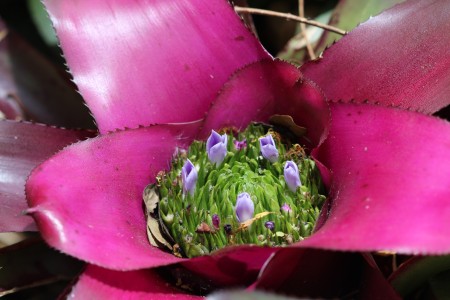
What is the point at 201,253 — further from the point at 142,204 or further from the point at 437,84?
the point at 437,84

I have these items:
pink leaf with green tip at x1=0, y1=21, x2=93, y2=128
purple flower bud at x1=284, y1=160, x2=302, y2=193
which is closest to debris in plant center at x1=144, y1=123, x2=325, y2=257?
purple flower bud at x1=284, y1=160, x2=302, y2=193

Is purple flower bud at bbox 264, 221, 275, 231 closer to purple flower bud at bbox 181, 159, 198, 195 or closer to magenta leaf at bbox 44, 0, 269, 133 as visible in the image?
purple flower bud at bbox 181, 159, 198, 195

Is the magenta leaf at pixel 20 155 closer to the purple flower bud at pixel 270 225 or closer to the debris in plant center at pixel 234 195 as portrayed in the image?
the debris in plant center at pixel 234 195

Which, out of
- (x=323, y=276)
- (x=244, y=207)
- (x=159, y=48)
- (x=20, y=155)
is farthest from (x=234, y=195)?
(x=20, y=155)

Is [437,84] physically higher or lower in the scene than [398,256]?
higher

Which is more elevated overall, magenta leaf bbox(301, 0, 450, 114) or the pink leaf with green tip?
magenta leaf bbox(301, 0, 450, 114)

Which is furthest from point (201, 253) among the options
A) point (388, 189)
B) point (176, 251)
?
→ point (388, 189)

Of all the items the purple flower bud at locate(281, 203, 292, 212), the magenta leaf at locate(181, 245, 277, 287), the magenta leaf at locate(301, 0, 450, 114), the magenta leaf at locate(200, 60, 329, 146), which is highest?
the magenta leaf at locate(301, 0, 450, 114)
